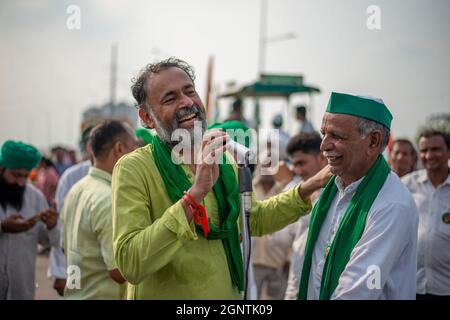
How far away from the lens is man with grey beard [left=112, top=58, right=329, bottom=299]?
8.59 ft

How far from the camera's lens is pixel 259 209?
3.42m

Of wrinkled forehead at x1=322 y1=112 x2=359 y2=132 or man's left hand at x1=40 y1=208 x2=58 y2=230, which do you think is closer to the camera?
wrinkled forehead at x1=322 y1=112 x2=359 y2=132

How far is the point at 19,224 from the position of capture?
5125mm

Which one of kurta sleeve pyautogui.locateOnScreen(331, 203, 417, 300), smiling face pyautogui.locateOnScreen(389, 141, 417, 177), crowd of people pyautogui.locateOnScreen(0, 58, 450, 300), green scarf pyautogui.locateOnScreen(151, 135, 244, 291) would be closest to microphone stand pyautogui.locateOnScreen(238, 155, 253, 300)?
crowd of people pyautogui.locateOnScreen(0, 58, 450, 300)

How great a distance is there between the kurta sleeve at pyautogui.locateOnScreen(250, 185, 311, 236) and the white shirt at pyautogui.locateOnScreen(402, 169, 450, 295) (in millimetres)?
2249

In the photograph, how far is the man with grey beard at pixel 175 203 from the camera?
8.59ft

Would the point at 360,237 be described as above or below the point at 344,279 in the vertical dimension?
above

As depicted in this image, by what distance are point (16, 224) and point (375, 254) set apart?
358 centimetres

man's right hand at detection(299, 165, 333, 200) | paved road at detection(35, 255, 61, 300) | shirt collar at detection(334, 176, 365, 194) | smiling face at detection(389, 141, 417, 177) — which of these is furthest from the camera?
paved road at detection(35, 255, 61, 300)

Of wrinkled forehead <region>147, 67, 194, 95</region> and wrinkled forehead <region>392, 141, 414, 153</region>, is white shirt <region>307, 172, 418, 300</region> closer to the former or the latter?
wrinkled forehead <region>147, 67, 194, 95</region>

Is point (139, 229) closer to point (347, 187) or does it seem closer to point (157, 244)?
point (157, 244)
